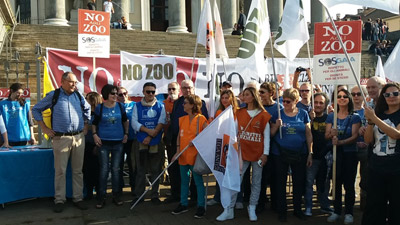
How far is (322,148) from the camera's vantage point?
19.2 feet

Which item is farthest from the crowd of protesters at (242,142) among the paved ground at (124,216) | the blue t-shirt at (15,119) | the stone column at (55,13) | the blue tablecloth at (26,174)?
the stone column at (55,13)

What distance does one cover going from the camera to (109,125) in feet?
21.0

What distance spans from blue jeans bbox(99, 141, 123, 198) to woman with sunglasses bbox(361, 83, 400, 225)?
3.62 m

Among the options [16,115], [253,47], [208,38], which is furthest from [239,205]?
[16,115]

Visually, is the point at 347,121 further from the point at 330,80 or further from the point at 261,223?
the point at 261,223

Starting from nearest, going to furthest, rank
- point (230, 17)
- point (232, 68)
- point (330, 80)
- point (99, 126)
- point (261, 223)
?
point (261, 223)
point (330, 80)
point (99, 126)
point (232, 68)
point (230, 17)

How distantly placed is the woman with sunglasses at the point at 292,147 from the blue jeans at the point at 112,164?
95.4 inches

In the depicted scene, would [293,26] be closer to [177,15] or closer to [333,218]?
[333,218]

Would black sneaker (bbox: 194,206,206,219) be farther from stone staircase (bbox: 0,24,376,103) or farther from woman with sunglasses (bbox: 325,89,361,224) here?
stone staircase (bbox: 0,24,376,103)

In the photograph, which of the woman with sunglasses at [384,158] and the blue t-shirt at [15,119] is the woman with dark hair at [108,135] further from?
the woman with sunglasses at [384,158]

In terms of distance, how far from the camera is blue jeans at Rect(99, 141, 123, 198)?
6402mm

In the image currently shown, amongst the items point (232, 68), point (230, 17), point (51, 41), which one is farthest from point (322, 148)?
point (230, 17)

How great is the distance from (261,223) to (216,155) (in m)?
1.07

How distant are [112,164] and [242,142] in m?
2.09
